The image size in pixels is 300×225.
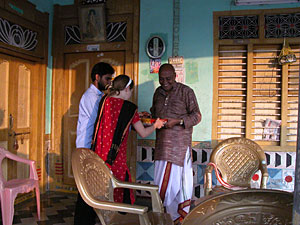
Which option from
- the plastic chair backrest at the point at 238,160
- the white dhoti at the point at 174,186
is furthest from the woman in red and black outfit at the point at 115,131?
the plastic chair backrest at the point at 238,160

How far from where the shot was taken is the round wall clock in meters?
3.92

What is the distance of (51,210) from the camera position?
3.64 m

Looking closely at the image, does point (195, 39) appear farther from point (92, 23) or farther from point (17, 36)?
point (17, 36)

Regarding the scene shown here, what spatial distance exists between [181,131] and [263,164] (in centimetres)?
88

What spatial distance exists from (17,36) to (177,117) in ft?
7.82

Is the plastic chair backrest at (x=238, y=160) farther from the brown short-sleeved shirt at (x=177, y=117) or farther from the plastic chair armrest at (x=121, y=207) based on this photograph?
the plastic chair armrest at (x=121, y=207)

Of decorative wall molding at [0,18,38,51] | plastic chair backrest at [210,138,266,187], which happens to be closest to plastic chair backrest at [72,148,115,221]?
plastic chair backrest at [210,138,266,187]

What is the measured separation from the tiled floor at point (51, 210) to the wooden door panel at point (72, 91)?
0.31m

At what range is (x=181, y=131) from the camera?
296 cm

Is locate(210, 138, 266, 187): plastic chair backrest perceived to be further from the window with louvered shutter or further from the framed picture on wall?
the framed picture on wall

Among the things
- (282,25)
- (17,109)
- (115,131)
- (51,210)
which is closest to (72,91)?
(17,109)

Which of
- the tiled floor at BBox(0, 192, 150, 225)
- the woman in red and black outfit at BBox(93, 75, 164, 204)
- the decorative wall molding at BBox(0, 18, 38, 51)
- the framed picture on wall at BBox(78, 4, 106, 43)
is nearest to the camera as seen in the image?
the woman in red and black outfit at BBox(93, 75, 164, 204)

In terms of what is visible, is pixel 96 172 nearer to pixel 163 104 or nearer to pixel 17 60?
pixel 163 104

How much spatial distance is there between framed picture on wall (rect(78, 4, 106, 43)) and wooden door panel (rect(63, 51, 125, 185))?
26 centimetres
